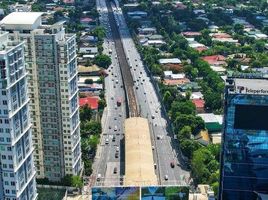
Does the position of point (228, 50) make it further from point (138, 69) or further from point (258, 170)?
point (258, 170)

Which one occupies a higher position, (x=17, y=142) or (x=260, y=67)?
(x=17, y=142)

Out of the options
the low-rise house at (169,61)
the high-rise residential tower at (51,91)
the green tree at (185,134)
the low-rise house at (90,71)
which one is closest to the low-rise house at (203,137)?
the green tree at (185,134)

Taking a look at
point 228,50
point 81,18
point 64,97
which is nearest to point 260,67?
point 228,50

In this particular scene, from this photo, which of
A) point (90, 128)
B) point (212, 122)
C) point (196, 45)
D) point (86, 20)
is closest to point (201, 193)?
point (212, 122)

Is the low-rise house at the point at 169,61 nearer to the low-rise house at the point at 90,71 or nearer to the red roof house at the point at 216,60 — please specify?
the red roof house at the point at 216,60

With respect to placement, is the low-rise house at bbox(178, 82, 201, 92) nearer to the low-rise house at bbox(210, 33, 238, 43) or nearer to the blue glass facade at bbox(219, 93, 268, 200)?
the low-rise house at bbox(210, 33, 238, 43)

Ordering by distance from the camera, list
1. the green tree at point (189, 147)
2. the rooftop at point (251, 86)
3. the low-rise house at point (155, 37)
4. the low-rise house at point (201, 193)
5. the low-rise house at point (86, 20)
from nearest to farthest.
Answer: the rooftop at point (251, 86), the low-rise house at point (201, 193), the green tree at point (189, 147), the low-rise house at point (155, 37), the low-rise house at point (86, 20)
